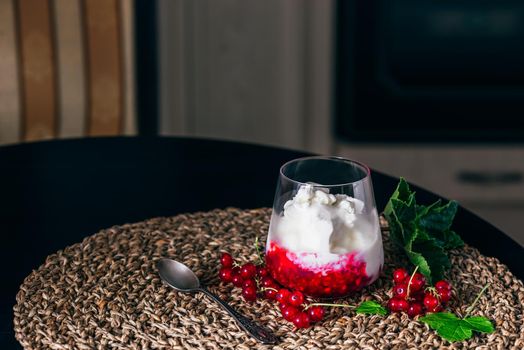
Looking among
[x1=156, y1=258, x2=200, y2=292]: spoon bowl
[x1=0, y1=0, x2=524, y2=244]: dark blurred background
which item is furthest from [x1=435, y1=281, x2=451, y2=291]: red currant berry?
[x1=0, y1=0, x2=524, y2=244]: dark blurred background

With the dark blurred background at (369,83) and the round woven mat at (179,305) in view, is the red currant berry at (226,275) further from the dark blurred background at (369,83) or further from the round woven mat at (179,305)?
the dark blurred background at (369,83)

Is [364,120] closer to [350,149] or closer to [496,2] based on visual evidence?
[350,149]

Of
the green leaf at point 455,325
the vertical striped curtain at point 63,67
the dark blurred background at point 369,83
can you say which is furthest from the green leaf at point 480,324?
the dark blurred background at point 369,83

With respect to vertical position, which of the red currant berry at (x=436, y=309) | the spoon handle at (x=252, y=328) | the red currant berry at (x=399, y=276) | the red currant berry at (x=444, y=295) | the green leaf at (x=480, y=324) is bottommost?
the spoon handle at (x=252, y=328)

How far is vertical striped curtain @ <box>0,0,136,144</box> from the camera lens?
1.61m

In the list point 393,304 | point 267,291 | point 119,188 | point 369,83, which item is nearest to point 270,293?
point 267,291

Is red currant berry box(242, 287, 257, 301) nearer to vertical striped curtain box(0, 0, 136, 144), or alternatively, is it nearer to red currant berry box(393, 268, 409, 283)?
red currant berry box(393, 268, 409, 283)

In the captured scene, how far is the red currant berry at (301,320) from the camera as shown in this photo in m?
0.72

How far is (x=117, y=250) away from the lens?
0.87 meters

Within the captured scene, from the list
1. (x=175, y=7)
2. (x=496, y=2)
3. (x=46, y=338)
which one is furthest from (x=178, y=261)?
(x=496, y=2)

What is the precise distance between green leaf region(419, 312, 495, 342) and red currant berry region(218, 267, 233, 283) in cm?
19

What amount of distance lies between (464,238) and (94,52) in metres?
1.00

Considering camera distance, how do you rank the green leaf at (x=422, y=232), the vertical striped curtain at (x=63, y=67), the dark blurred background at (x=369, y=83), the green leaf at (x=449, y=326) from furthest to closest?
1. the dark blurred background at (x=369, y=83)
2. the vertical striped curtain at (x=63, y=67)
3. the green leaf at (x=422, y=232)
4. the green leaf at (x=449, y=326)

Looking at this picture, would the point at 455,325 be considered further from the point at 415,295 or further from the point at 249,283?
the point at 249,283
